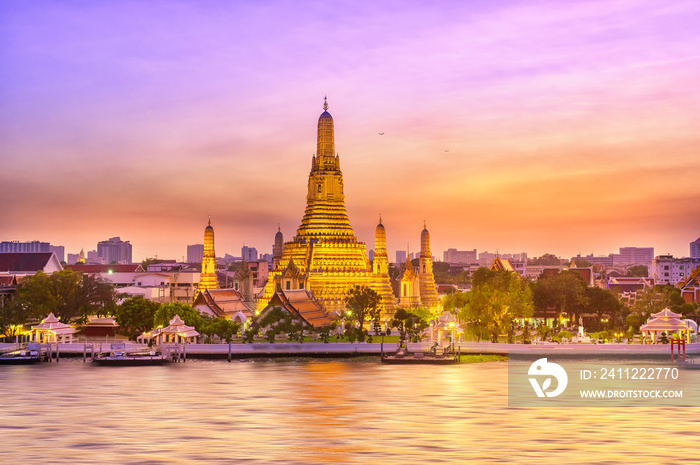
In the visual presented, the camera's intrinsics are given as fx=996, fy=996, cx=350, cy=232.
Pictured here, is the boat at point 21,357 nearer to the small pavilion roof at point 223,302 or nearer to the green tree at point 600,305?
the small pavilion roof at point 223,302

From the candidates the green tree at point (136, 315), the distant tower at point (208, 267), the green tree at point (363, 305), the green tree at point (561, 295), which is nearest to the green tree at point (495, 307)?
the green tree at point (363, 305)

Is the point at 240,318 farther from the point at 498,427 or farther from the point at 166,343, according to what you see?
the point at 498,427

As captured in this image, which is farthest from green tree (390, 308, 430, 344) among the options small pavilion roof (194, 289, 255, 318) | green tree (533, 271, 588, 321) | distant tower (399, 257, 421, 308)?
green tree (533, 271, 588, 321)

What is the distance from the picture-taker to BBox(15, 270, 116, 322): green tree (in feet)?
239

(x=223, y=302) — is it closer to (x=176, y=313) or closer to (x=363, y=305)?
(x=363, y=305)

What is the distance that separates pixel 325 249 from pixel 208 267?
11.7 meters

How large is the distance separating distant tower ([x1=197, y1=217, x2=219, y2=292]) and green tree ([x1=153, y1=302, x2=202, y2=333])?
2188cm

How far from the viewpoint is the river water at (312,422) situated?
101 ft

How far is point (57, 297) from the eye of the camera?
74125 millimetres

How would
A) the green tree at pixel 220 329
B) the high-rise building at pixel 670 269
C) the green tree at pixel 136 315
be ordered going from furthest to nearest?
the high-rise building at pixel 670 269 < the green tree at pixel 136 315 < the green tree at pixel 220 329

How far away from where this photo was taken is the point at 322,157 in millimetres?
91438

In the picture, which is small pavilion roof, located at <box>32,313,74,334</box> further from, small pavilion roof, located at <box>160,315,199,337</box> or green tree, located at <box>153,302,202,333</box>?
small pavilion roof, located at <box>160,315,199,337</box>

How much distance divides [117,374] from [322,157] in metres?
41.2

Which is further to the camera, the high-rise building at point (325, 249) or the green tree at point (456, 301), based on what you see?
the high-rise building at point (325, 249)
